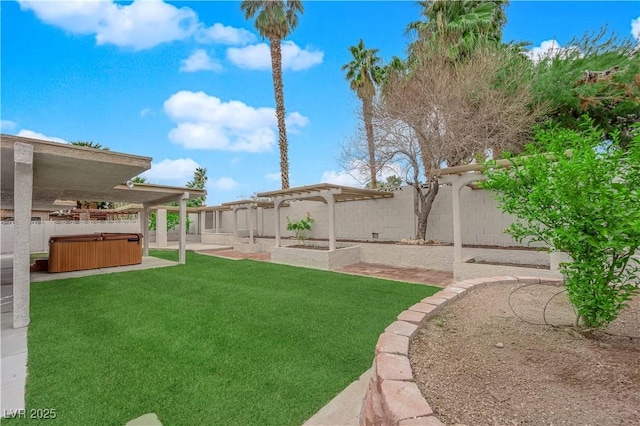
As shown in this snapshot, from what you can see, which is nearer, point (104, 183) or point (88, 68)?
point (104, 183)

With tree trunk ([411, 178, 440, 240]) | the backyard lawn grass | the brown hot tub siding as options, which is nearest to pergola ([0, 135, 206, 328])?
the backyard lawn grass

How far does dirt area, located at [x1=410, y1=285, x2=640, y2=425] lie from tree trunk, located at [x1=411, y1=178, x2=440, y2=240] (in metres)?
7.18

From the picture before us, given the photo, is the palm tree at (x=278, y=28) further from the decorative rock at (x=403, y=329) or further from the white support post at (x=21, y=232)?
the decorative rock at (x=403, y=329)

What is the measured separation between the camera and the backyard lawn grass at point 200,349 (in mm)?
2684

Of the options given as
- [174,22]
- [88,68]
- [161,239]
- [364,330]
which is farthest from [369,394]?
[161,239]

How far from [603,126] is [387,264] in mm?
8598

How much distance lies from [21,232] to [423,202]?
10538 mm

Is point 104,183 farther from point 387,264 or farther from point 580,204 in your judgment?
point 580,204

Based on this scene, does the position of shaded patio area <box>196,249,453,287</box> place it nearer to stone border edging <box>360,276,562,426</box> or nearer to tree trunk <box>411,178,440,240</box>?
tree trunk <box>411,178,440,240</box>

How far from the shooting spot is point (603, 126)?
9953mm

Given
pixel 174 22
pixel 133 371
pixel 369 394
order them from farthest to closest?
pixel 174 22
pixel 133 371
pixel 369 394

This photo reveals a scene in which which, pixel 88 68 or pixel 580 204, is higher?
pixel 88 68

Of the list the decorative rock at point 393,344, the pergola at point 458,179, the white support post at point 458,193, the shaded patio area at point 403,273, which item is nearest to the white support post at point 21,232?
the decorative rock at point 393,344

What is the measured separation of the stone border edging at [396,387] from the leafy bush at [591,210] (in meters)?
1.50
